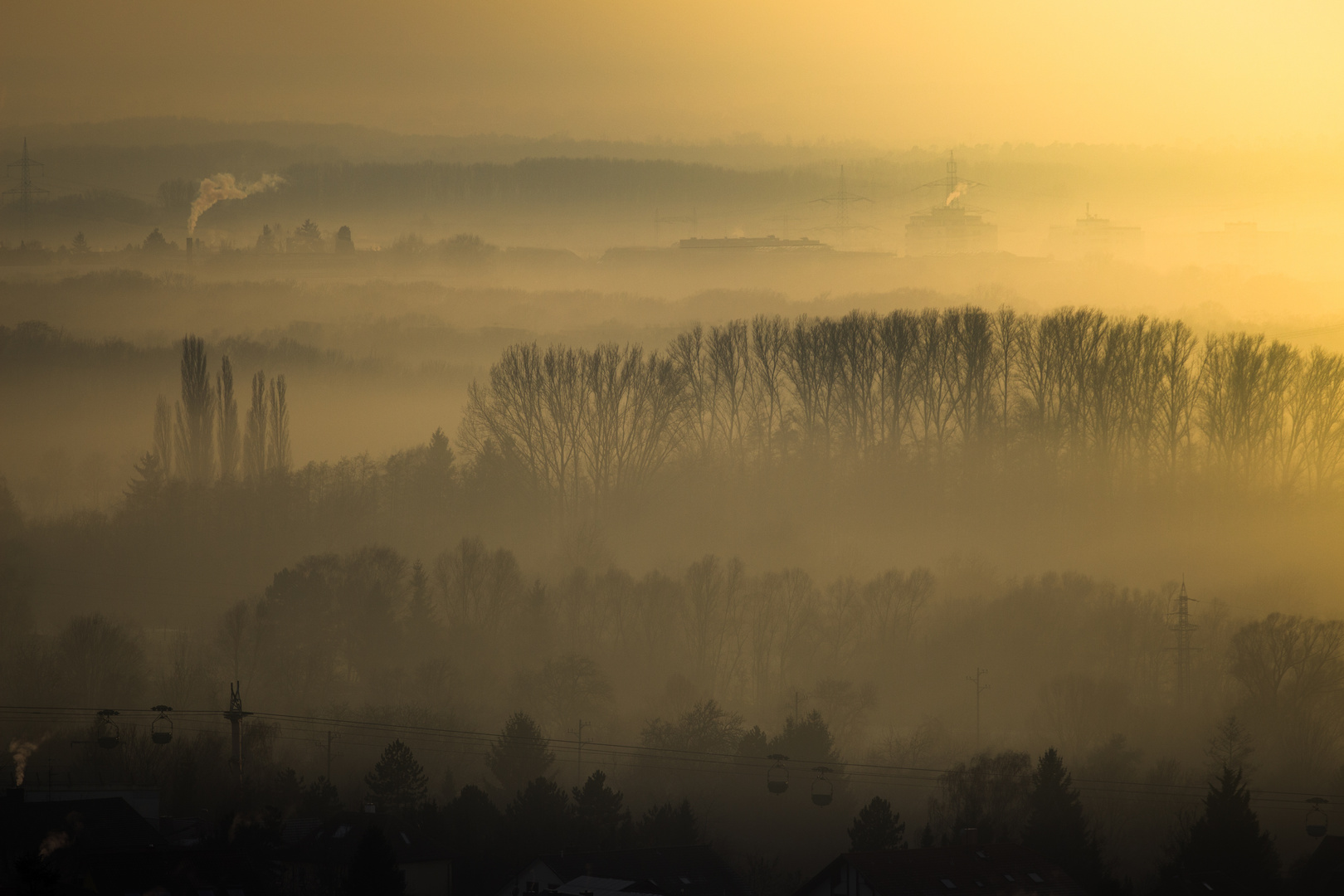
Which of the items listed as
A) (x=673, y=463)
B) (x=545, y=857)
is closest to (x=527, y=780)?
(x=545, y=857)

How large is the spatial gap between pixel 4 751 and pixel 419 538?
39354 millimetres

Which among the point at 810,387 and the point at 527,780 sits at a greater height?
the point at 810,387

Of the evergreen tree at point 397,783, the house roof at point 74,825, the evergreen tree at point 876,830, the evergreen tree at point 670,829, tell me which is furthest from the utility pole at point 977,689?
the house roof at point 74,825

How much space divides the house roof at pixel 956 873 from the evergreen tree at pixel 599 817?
1123 centimetres

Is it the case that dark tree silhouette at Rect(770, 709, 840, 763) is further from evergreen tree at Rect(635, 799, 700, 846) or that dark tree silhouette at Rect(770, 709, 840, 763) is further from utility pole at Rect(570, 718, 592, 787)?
utility pole at Rect(570, 718, 592, 787)

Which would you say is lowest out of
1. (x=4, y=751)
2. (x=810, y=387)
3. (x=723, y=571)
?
(x=4, y=751)

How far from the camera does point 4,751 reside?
92375mm

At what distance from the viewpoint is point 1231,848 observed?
69750 mm

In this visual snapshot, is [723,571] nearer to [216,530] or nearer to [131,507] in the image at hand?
[216,530]

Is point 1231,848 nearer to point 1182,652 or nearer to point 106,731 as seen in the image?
point 1182,652

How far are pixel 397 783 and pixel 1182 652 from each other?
4313 cm

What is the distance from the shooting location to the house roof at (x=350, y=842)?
238 feet

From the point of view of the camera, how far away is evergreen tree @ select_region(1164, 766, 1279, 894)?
68938 mm

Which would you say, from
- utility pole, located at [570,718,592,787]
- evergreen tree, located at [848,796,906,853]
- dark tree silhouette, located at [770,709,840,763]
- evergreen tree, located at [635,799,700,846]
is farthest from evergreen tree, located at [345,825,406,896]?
dark tree silhouette, located at [770,709,840,763]
